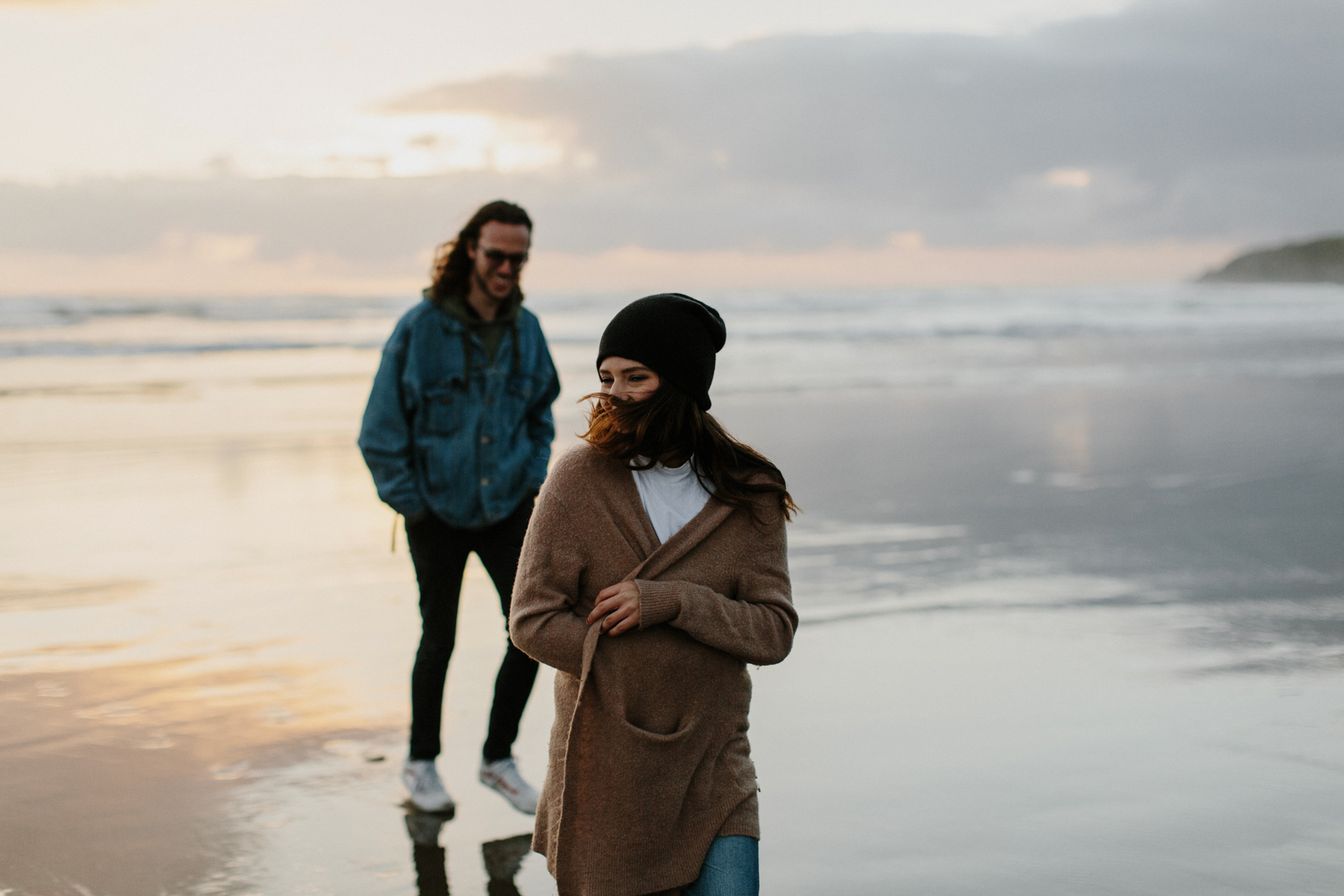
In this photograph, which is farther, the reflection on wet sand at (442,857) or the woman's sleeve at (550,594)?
the reflection on wet sand at (442,857)

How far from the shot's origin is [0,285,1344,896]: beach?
3.33 m

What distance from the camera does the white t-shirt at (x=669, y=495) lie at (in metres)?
2.16

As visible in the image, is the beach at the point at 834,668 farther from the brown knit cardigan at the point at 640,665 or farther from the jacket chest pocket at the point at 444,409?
the brown knit cardigan at the point at 640,665

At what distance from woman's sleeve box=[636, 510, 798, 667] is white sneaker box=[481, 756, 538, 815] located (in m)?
1.68

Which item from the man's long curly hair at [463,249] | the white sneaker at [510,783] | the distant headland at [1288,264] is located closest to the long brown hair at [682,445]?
the man's long curly hair at [463,249]

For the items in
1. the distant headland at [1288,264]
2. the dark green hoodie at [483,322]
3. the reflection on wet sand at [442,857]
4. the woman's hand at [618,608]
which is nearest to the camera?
the woman's hand at [618,608]

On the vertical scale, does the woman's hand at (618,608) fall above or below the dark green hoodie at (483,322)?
below

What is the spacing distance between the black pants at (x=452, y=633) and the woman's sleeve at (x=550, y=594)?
1.56 metres

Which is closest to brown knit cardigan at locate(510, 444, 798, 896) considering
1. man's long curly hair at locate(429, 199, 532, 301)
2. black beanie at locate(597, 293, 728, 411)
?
black beanie at locate(597, 293, 728, 411)

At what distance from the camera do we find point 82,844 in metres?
3.35

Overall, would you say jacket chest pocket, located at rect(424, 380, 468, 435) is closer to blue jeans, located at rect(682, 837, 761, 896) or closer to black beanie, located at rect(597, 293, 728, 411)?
black beanie, located at rect(597, 293, 728, 411)

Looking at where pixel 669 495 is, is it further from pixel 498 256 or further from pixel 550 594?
pixel 498 256

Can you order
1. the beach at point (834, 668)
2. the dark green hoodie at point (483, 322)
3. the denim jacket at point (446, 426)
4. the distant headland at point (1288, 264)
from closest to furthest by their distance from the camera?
the beach at point (834, 668)
the denim jacket at point (446, 426)
the dark green hoodie at point (483, 322)
the distant headland at point (1288, 264)

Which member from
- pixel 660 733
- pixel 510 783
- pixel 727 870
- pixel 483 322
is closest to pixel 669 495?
pixel 660 733
